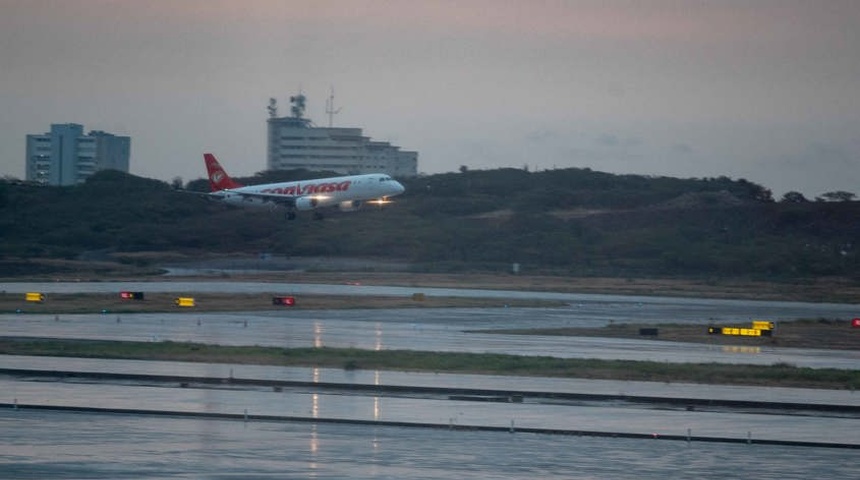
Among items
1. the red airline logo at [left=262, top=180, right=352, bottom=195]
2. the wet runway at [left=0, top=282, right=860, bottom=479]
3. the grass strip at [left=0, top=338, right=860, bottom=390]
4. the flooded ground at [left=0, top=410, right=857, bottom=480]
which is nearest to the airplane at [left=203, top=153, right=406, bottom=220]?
the red airline logo at [left=262, top=180, right=352, bottom=195]

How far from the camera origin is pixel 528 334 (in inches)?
1747

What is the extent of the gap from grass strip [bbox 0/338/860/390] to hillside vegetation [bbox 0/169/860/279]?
5018 centimetres

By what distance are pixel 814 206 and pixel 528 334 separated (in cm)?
9294

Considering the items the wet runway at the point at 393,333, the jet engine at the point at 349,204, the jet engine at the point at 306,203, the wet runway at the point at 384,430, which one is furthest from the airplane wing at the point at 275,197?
the wet runway at the point at 384,430

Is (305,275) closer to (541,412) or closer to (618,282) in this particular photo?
(618,282)

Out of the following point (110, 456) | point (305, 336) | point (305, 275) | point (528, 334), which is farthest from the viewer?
point (305, 275)

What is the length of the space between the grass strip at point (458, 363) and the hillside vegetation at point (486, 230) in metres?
50.2

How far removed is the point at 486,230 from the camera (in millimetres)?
118250

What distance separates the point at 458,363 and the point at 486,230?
8579 centimetres

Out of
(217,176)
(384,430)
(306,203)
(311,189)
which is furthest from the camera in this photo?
(217,176)

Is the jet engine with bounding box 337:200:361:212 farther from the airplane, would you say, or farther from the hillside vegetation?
the hillside vegetation

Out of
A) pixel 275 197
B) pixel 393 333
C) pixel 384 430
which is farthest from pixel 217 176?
pixel 384 430

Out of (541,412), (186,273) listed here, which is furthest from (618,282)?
(541,412)

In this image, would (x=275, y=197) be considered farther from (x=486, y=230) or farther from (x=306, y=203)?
(x=486, y=230)
